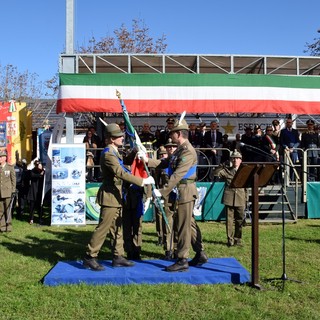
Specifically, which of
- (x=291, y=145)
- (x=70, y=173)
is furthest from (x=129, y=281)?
(x=291, y=145)

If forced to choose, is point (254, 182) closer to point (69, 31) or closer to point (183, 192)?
point (183, 192)

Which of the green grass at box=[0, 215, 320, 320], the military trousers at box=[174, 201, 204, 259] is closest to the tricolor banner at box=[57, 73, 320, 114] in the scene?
the green grass at box=[0, 215, 320, 320]

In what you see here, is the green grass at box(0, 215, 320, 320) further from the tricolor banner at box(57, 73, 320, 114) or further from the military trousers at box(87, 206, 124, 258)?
the tricolor banner at box(57, 73, 320, 114)

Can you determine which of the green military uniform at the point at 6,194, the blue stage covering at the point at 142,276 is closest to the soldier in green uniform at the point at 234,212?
the blue stage covering at the point at 142,276

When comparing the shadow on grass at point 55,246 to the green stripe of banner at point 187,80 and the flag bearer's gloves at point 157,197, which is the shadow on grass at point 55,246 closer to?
the flag bearer's gloves at point 157,197

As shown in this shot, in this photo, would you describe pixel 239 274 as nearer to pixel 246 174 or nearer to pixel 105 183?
pixel 246 174

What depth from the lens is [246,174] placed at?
6.02 meters

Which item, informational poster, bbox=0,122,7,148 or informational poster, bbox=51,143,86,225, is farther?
informational poster, bbox=0,122,7,148

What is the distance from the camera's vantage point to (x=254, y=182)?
5.94 metres

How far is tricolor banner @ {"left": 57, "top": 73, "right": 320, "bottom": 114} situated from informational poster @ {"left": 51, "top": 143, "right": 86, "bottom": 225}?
121cm

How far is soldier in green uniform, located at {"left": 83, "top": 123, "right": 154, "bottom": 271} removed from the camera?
627cm

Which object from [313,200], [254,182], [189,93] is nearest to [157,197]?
[254,182]

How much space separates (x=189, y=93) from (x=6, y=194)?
5179 millimetres

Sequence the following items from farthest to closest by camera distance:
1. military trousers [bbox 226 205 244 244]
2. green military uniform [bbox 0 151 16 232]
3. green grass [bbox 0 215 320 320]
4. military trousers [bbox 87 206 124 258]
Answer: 1. green military uniform [bbox 0 151 16 232]
2. military trousers [bbox 226 205 244 244]
3. military trousers [bbox 87 206 124 258]
4. green grass [bbox 0 215 320 320]
